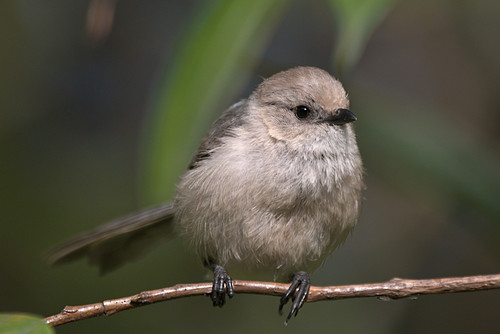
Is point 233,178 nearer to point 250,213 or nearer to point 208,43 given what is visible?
point 250,213

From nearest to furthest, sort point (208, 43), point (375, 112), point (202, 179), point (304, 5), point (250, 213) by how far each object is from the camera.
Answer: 1. point (208, 43)
2. point (250, 213)
3. point (202, 179)
4. point (375, 112)
5. point (304, 5)

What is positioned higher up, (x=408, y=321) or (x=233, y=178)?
(x=233, y=178)

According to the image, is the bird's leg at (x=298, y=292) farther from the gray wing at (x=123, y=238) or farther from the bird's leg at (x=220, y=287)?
the gray wing at (x=123, y=238)

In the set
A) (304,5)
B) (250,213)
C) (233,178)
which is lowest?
(250,213)

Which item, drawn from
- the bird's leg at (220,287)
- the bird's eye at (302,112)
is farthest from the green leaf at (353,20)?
the bird's leg at (220,287)

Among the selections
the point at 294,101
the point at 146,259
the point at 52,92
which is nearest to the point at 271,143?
the point at 294,101

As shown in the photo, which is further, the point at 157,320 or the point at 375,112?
the point at 157,320
